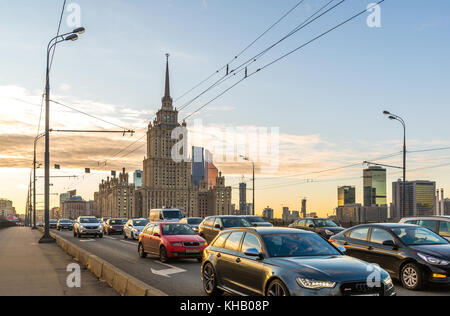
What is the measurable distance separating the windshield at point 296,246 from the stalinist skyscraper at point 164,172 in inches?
6446

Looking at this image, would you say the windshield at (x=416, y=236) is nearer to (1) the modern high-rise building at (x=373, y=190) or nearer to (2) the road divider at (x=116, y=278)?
(2) the road divider at (x=116, y=278)

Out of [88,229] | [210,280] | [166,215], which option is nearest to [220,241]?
[210,280]

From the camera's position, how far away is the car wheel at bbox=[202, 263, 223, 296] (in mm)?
9492

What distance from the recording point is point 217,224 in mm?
21438

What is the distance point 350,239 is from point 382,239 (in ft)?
3.50

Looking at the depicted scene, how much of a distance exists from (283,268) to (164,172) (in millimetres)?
176982

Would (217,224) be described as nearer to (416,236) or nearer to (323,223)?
(323,223)

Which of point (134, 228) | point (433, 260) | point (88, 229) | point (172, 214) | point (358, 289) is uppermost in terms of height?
point (358, 289)

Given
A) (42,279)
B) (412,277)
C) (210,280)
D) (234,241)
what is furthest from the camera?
(42,279)

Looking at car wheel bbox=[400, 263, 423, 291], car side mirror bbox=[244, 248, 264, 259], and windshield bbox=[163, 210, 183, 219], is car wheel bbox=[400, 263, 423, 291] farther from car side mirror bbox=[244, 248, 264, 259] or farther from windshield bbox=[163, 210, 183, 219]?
windshield bbox=[163, 210, 183, 219]

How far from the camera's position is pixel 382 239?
11.9 m

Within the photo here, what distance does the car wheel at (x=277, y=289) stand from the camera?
23.8ft

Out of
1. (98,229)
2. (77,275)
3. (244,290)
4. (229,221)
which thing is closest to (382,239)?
(244,290)
